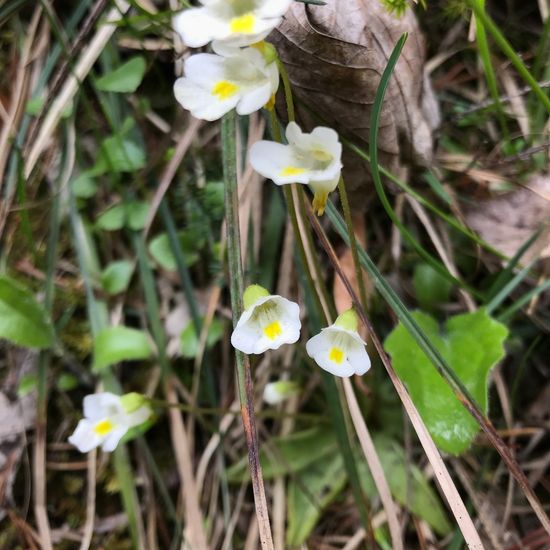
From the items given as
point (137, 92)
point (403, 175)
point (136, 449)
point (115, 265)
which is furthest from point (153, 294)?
point (403, 175)

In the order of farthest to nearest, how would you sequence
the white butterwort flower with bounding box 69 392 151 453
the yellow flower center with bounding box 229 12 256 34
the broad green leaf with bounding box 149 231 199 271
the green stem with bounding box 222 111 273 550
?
the broad green leaf with bounding box 149 231 199 271 → the white butterwort flower with bounding box 69 392 151 453 → the green stem with bounding box 222 111 273 550 → the yellow flower center with bounding box 229 12 256 34

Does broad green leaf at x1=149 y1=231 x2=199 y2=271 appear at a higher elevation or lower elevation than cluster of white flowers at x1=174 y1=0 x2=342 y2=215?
lower

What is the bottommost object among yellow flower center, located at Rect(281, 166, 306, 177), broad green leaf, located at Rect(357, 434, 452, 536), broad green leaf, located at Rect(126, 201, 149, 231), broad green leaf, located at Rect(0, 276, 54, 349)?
broad green leaf, located at Rect(357, 434, 452, 536)

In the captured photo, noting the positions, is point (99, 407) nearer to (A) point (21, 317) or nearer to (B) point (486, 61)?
(A) point (21, 317)

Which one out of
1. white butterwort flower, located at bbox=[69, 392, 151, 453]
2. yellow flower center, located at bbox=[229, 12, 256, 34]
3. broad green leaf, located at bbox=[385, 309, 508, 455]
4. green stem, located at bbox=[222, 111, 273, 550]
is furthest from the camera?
white butterwort flower, located at bbox=[69, 392, 151, 453]

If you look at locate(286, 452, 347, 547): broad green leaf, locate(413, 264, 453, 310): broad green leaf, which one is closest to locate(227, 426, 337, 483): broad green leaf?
locate(286, 452, 347, 547): broad green leaf

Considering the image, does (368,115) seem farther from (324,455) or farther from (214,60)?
(324,455)

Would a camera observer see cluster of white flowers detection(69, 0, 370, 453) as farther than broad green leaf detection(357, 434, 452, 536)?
No

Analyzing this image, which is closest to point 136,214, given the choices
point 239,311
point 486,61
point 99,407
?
point 99,407

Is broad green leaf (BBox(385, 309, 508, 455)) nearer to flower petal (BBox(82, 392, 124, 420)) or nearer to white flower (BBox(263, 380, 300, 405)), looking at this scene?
white flower (BBox(263, 380, 300, 405))
